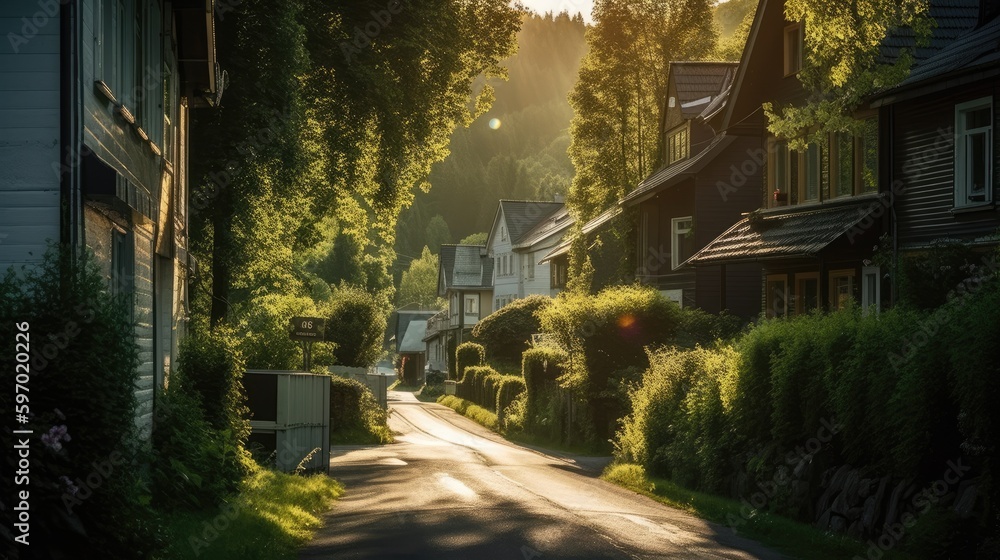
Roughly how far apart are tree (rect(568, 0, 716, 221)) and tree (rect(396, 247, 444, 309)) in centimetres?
10210

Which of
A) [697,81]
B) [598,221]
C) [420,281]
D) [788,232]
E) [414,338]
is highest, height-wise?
[697,81]

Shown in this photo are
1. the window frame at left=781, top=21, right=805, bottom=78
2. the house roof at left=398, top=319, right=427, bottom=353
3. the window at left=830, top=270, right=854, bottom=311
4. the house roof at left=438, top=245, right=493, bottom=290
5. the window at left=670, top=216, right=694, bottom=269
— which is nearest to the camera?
the window at left=830, top=270, right=854, bottom=311

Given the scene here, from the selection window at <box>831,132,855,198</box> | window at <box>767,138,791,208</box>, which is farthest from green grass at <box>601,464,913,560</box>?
window at <box>767,138,791,208</box>

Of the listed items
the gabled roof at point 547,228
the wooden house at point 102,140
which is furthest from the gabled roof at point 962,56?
the gabled roof at point 547,228

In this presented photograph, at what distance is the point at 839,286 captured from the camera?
29.6 m

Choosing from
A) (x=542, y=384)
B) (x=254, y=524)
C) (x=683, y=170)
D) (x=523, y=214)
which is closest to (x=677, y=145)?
(x=683, y=170)

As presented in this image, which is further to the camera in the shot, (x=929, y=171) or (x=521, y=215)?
(x=521, y=215)

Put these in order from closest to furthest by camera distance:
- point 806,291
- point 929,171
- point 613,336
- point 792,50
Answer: point 929,171 → point 806,291 → point 792,50 → point 613,336

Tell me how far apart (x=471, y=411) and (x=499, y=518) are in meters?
47.1

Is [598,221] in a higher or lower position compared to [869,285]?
higher

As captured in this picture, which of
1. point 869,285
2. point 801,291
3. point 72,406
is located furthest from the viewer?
point 801,291

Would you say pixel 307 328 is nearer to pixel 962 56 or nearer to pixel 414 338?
pixel 962 56

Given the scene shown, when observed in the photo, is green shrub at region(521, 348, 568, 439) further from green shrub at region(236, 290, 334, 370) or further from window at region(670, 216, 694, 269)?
green shrub at region(236, 290, 334, 370)

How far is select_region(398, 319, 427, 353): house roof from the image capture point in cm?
11906
